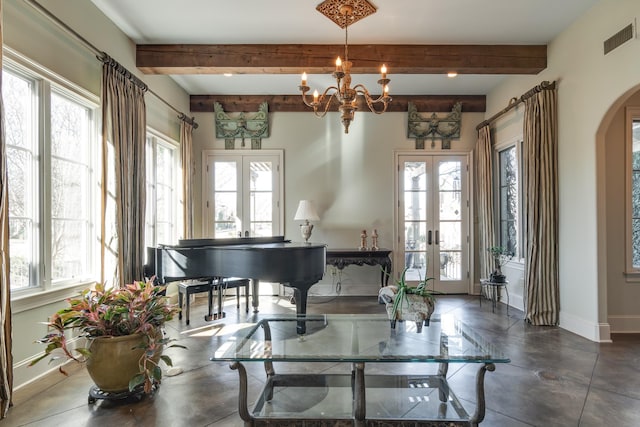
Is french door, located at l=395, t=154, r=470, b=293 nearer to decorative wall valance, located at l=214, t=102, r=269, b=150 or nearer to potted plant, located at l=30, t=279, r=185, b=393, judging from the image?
decorative wall valance, located at l=214, t=102, r=269, b=150

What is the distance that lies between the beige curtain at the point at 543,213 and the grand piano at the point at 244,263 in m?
2.49

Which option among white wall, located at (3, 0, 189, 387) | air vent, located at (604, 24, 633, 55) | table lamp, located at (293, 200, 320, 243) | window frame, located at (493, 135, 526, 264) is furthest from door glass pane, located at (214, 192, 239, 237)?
air vent, located at (604, 24, 633, 55)

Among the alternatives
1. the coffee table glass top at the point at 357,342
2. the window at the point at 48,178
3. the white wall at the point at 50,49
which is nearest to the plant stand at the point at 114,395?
the white wall at the point at 50,49

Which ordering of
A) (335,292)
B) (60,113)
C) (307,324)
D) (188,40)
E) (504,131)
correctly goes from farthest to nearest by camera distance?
1. (335,292)
2. (504,131)
3. (188,40)
4. (60,113)
5. (307,324)

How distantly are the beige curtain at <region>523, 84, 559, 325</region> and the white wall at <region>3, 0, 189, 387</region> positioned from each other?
4706mm

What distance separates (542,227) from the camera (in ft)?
12.9

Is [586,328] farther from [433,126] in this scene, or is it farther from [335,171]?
[335,171]

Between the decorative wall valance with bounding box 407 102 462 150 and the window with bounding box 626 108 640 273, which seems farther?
the decorative wall valance with bounding box 407 102 462 150

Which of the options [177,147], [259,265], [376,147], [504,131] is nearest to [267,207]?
[177,147]

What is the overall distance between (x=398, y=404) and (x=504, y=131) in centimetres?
436

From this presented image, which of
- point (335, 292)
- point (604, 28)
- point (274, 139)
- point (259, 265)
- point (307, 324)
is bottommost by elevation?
point (335, 292)

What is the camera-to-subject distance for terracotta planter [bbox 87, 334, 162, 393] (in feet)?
7.38

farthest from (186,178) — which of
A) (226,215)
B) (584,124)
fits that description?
(584,124)

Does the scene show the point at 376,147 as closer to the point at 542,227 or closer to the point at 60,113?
the point at 542,227
